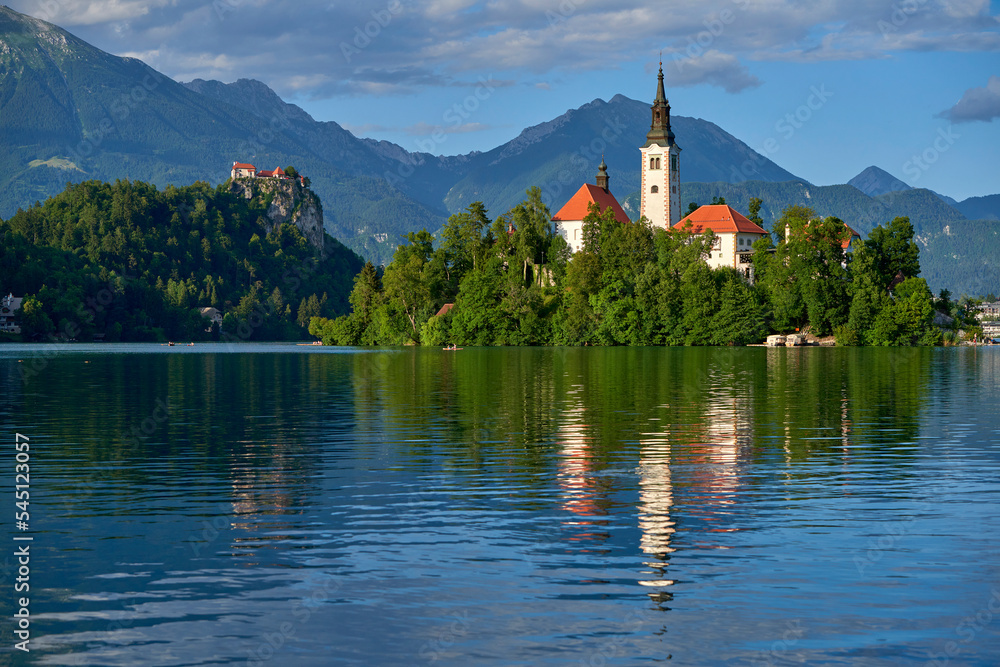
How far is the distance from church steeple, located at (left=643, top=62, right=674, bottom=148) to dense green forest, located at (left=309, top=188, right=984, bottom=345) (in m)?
20.0

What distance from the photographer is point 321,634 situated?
12711 mm

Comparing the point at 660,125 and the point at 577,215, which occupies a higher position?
the point at 660,125

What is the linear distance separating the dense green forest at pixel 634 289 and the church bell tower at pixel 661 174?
13.9 meters

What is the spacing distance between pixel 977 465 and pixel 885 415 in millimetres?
13936

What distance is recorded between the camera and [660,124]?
179 metres

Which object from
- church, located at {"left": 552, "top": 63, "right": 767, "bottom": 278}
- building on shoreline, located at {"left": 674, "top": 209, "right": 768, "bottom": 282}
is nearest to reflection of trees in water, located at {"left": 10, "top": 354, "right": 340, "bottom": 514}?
building on shoreline, located at {"left": 674, "top": 209, "right": 768, "bottom": 282}

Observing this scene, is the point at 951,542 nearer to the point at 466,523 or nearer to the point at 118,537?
the point at 466,523

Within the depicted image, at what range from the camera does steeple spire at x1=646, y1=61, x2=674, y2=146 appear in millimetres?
174125

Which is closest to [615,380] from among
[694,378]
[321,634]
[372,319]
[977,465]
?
[694,378]

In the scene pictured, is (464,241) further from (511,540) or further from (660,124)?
(511,540)

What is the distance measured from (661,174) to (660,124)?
1002 cm
